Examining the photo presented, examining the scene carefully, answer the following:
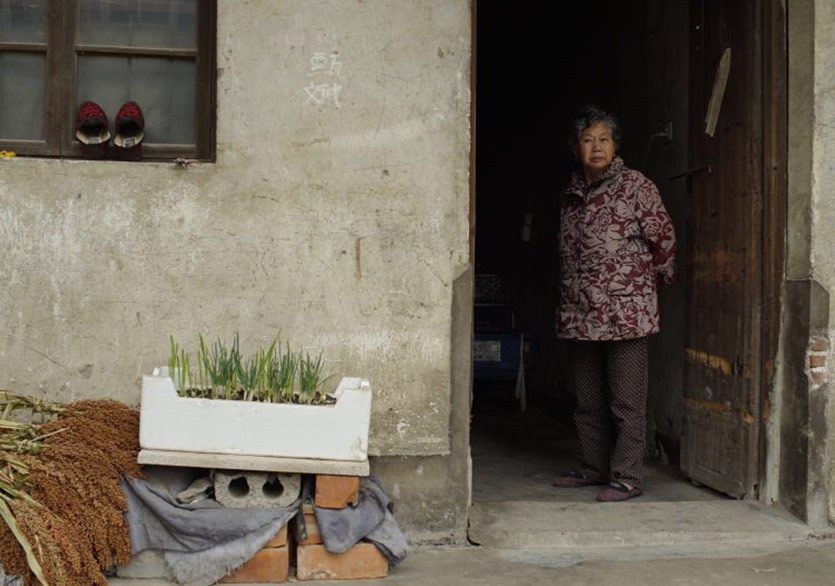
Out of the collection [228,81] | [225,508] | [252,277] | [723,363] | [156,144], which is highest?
[228,81]

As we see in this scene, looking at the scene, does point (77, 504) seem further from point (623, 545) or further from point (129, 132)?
point (623, 545)

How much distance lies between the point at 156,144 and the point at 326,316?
1.12m

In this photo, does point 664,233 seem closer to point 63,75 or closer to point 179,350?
point 179,350

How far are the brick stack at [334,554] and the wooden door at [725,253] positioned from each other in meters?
2.02

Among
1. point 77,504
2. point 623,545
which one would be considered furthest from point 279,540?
point 623,545

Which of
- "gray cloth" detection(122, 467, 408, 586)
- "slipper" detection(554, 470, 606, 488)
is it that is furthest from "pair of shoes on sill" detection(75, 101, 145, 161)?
"slipper" detection(554, 470, 606, 488)

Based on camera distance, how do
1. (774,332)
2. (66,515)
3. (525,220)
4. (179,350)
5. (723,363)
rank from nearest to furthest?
(66,515), (179,350), (774,332), (723,363), (525,220)

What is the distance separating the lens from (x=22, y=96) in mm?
4082

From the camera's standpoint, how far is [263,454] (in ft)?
11.5

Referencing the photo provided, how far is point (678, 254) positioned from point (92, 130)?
3.35 metres

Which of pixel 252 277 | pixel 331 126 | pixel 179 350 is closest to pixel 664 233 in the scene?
pixel 331 126

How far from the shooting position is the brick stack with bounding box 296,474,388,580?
355cm

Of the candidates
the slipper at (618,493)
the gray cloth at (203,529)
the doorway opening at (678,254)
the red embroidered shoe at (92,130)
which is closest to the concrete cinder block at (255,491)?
the gray cloth at (203,529)

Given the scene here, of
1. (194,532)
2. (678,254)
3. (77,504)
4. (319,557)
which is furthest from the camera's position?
(678,254)
